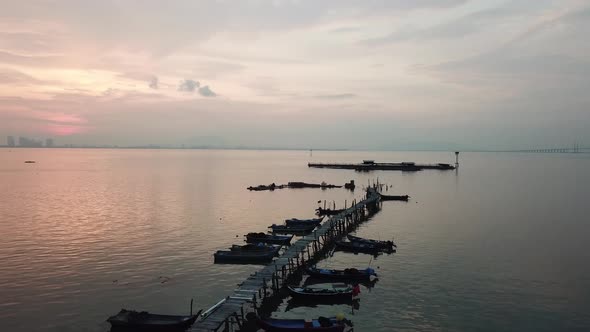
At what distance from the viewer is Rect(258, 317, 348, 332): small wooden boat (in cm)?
2772

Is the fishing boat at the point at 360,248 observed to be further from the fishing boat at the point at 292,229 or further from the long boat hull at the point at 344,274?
the fishing boat at the point at 292,229

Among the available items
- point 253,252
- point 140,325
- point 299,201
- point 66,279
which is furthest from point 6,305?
point 299,201

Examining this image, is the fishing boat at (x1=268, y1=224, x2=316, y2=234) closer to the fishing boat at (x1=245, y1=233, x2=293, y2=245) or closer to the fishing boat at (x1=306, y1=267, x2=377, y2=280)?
the fishing boat at (x1=245, y1=233, x2=293, y2=245)

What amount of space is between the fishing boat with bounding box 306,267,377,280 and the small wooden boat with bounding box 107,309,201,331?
46.7ft

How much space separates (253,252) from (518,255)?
2841 centimetres

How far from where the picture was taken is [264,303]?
1347 inches

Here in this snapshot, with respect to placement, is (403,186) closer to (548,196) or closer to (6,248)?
(548,196)

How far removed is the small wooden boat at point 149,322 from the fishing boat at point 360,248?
2603 centimetres

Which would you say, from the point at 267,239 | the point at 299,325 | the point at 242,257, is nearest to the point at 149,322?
the point at 299,325

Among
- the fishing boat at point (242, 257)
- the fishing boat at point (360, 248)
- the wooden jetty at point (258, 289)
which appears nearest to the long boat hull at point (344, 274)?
the wooden jetty at point (258, 289)

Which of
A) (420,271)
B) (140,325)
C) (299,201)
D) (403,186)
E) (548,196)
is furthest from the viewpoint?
(403,186)

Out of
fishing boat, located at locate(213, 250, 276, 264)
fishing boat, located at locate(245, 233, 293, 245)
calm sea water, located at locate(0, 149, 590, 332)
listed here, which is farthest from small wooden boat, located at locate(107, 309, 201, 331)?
fishing boat, located at locate(245, 233, 293, 245)

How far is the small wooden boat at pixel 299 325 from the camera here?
2772 cm

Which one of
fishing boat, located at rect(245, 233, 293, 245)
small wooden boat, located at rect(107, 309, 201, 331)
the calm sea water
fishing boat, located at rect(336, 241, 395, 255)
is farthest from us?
fishing boat, located at rect(245, 233, 293, 245)
